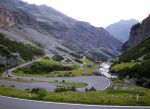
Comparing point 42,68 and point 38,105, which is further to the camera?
point 42,68

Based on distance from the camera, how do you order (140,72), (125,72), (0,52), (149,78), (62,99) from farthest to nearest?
(0,52) < (125,72) < (140,72) < (149,78) < (62,99)

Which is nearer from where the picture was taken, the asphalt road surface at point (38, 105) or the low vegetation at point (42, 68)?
the asphalt road surface at point (38, 105)

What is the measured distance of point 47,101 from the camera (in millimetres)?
21781

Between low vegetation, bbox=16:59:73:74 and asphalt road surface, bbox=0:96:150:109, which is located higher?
low vegetation, bbox=16:59:73:74

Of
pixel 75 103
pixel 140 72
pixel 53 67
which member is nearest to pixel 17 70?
pixel 53 67

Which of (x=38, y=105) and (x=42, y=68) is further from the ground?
(x=42, y=68)

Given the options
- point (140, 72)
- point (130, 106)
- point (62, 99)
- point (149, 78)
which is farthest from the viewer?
point (140, 72)

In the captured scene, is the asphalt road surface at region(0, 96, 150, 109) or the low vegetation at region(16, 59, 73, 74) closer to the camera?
the asphalt road surface at region(0, 96, 150, 109)

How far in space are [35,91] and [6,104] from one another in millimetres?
7153

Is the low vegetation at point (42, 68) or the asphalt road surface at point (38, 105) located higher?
the low vegetation at point (42, 68)

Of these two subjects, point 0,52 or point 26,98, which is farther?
point 0,52

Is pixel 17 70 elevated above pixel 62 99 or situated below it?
above

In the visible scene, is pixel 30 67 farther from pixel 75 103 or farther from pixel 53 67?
pixel 75 103

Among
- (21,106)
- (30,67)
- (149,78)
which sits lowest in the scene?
(21,106)
